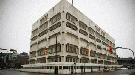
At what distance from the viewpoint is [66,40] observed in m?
56.8

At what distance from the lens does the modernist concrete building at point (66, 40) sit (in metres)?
56.8

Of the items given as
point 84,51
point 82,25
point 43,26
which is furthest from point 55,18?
point 84,51

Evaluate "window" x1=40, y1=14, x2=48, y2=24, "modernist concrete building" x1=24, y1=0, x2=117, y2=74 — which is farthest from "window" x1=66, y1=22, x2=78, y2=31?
"window" x1=40, y1=14, x2=48, y2=24

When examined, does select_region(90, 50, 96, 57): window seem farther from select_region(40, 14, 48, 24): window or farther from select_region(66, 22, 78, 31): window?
select_region(40, 14, 48, 24): window

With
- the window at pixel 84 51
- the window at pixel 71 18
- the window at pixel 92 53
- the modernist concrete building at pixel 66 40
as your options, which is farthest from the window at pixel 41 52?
the window at pixel 92 53

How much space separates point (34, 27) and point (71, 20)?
34000 mm

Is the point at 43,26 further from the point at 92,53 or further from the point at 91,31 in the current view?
the point at 92,53

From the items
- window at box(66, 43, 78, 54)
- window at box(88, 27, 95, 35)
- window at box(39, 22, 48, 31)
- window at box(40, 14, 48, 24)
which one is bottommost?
window at box(66, 43, 78, 54)

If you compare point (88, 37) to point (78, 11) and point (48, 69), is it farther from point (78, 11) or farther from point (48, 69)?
point (48, 69)

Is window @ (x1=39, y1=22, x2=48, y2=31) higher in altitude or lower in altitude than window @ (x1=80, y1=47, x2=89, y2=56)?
higher

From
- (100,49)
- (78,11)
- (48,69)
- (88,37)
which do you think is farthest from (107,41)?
(48,69)

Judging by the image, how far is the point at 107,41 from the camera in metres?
113

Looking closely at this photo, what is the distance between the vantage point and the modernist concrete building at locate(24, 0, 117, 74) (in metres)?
56.8

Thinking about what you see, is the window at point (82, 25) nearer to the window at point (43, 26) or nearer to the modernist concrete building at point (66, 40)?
→ the modernist concrete building at point (66, 40)
